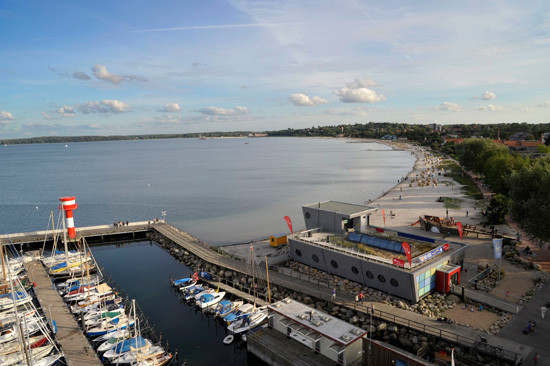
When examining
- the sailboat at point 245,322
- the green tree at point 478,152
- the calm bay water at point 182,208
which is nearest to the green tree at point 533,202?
the sailboat at point 245,322

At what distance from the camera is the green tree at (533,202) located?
3322 centimetres

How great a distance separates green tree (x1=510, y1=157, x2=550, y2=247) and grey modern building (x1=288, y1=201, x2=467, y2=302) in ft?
25.2

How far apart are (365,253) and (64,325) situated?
90.8 ft

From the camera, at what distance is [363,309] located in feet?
91.5

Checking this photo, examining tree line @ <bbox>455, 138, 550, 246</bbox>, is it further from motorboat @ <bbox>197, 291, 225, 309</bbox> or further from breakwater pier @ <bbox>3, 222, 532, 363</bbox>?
motorboat @ <bbox>197, 291, 225, 309</bbox>

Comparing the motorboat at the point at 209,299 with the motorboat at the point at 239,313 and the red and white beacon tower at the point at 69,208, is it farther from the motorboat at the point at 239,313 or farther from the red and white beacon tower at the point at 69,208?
the red and white beacon tower at the point at 69,208

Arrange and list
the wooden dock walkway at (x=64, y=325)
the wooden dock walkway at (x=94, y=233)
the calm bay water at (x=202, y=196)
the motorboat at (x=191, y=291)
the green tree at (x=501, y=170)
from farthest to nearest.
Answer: the calm bay water at (x=202, y=196) → the green tree at (x=501, y=170) → the wooden dock walkway at (x=94, y=233) → the motorboat at (x=191, y=291) → the wooden dock walkway at (x=64, y=325)

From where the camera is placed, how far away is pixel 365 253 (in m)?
32.3

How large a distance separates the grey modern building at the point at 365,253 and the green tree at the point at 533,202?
7.68m

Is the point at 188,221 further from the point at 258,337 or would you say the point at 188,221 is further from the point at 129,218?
the point at 258,337

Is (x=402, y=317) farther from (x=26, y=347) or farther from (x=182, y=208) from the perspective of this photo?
(x=182, y=208)

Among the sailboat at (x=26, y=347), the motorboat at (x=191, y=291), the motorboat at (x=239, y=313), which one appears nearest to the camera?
the sailboat at (x=26, y=347)

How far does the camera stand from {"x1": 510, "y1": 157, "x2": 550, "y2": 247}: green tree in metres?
33.2

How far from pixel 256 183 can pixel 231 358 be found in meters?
91.2
